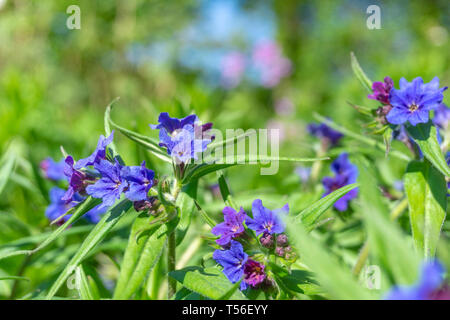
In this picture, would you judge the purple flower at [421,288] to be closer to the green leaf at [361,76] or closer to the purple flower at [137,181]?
the purple flower at [137,181]

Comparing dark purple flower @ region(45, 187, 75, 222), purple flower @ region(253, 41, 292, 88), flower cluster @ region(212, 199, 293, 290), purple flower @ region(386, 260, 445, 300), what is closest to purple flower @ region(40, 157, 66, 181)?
dark purple flower @ region(45, 187, 75, 222)

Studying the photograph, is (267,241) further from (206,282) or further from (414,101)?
(414,101)

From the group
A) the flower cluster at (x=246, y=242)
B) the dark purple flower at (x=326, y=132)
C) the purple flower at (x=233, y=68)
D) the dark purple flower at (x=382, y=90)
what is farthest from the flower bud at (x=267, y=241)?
the purple flower at (x=233, y=68)

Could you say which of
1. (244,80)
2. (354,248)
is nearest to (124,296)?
(354,248)

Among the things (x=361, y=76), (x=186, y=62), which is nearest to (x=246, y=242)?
(x=361, y=76)

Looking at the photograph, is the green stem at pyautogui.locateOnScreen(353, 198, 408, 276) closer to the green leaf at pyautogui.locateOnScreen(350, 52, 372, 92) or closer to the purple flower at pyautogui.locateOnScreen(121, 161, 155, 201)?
the green leaf at pyautogui.locateOnScreen(350, 52, 372, 92)
